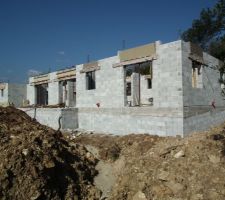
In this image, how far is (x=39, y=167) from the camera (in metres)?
8.15

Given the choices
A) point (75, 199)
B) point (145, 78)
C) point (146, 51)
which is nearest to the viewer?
point (75, 199)

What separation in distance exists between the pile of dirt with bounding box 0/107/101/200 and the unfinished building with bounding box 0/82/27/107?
19.3m

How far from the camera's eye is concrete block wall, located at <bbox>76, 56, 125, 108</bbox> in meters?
14.8

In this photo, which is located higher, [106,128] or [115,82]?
[115,82]

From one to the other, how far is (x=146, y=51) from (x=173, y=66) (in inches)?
68.7

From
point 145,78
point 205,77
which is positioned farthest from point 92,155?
point 145,78

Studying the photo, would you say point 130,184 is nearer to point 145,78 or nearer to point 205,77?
point 205,77

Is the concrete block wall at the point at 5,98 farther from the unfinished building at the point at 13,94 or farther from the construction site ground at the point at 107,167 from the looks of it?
the construction site ground at the point at 107,167

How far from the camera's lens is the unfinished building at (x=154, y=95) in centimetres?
1223

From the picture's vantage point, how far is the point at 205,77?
15.0 metres

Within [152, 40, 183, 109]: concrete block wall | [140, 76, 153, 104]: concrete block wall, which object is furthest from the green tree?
[152, 40, 183, 109]: concrete block wall

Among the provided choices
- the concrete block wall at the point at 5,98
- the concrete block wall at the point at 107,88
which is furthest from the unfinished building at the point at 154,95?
the concrete block wall at the point at 5,98

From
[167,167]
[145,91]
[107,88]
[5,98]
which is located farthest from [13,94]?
[167,167]

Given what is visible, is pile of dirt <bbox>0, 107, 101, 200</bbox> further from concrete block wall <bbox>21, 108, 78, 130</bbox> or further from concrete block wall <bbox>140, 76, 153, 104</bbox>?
concrete block wall <bbox>140, 76, 153, 104</bbox>
